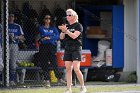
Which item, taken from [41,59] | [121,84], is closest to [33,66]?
[41,59]

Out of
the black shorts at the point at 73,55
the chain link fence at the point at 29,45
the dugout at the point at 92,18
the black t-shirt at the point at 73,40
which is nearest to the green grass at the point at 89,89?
the chain link fence at the point at 29,45

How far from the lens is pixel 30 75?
1448 centimetres

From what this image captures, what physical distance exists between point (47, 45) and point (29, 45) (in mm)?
1450

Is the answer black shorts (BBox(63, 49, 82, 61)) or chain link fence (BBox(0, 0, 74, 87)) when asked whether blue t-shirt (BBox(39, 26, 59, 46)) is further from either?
black shorts (BBox(63, 49, 82, 61))

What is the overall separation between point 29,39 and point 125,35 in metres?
2.75

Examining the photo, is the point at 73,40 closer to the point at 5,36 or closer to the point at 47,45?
the point at 47,45

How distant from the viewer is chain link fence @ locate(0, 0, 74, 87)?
13164 mm

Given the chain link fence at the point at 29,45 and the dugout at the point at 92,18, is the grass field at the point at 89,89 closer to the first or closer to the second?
the chain link fence at the point at 29,45

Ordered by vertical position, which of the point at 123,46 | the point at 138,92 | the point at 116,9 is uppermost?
the point at 116,9

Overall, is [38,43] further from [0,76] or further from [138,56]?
[138,56]

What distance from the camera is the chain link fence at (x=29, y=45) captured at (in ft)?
43.2

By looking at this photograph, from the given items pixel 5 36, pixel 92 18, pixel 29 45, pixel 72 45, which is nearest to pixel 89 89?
pixel 72 45

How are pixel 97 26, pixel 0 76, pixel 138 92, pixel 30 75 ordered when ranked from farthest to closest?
pixel 97 26, pixel 30 75, pixel 0 76, pixel 138 92

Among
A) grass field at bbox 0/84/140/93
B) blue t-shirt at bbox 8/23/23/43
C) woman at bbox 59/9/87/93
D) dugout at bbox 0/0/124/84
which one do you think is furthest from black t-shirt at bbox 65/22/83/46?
dugout at bbox 0/0/124/84
